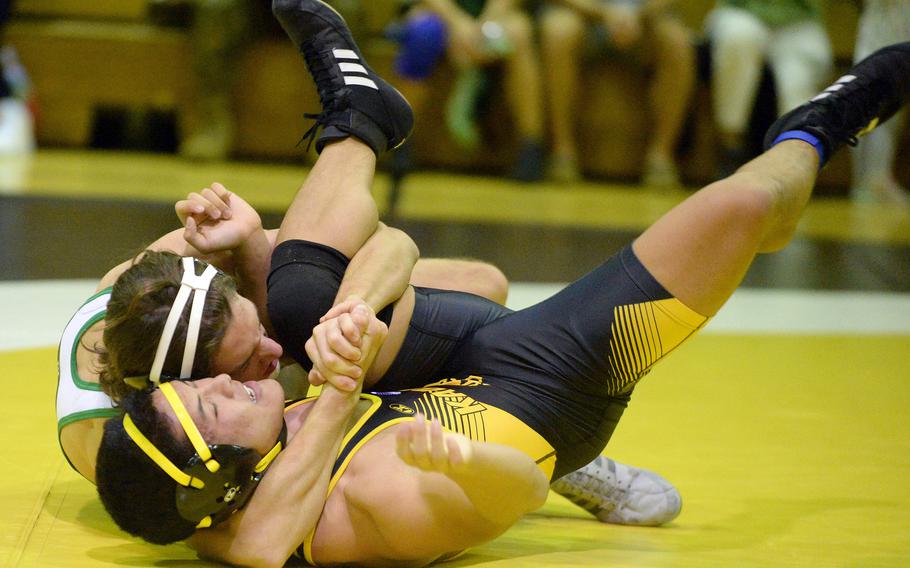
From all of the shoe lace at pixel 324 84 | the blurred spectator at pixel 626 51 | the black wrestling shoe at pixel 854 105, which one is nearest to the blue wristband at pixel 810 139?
the black wrestling shoe at pixel 854 105

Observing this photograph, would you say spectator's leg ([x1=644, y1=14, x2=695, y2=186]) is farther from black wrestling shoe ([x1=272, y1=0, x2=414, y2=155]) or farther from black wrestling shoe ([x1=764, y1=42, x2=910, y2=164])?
black wrestling shoe ([x1=272, y1=0, x2=414, y2=155])

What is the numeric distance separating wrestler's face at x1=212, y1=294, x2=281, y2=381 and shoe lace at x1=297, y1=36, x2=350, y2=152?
0.56 m

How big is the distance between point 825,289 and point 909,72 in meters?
2.04

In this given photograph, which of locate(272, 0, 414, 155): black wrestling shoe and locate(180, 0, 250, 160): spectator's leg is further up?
locate(272, 0, 414, 155): black wrestling shoe

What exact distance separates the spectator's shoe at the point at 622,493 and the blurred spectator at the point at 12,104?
Result: 4.92 meters

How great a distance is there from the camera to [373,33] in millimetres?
6621

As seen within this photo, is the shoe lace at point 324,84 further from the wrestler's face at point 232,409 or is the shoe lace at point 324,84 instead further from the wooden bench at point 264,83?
the wooden bench at point 264,83

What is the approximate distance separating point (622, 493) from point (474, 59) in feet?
13.4

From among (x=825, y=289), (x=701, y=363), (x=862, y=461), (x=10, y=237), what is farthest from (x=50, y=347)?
(x=825, y=289)

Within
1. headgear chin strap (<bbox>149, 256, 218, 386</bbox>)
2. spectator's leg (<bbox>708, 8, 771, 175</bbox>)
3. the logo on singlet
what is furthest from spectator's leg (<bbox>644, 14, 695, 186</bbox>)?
headgear chin strap (<bbox>149, 256, 218, 386</bbox>)

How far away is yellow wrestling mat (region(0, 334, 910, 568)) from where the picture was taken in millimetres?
2070

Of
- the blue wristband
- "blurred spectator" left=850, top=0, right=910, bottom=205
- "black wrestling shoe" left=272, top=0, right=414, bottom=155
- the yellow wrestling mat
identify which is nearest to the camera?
the yellow wrestling mat

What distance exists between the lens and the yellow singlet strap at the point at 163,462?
1.82m

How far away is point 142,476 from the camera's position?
183cm
